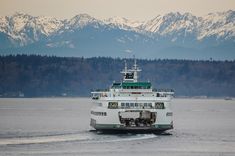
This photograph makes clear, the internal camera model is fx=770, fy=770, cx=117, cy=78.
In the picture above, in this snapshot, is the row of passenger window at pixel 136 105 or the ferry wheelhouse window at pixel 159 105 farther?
the ferry wheelhouse window at pixel 159 105

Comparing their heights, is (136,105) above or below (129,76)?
below

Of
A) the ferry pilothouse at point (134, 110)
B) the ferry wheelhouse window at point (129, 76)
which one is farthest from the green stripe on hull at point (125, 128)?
the ferry wheelhouse window at point (129, 76)

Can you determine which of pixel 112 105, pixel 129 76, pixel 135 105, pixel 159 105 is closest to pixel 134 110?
pixel 135 105

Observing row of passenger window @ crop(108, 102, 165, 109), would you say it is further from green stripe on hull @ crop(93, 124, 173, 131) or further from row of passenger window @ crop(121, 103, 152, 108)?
green stripe on hull @ crop(93, 124, 173, 131)

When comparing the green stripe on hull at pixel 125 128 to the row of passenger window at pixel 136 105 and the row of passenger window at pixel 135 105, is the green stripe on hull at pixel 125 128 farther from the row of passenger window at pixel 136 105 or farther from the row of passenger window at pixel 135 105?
the row of passenger window at pixel 135 105

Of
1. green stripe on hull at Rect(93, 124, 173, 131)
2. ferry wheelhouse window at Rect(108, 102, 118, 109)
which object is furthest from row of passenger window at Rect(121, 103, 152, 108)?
green stripe on hull at Rect(93, 124, 173, 131)

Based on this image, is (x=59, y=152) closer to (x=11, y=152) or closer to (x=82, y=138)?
(x=11, y=152)

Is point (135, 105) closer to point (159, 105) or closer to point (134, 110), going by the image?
point (134, 110)

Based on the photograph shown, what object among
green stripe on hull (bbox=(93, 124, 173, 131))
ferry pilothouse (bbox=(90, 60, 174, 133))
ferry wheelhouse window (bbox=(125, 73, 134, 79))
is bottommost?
green stripe on hull (bbox=(93, 124, 173, 131))

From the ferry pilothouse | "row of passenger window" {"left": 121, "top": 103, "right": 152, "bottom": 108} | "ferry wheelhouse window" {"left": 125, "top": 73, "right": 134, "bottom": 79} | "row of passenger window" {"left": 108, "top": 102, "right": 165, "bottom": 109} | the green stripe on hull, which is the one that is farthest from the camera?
"ferry wheelhouse window" {"left": 125, "top": 73, "right": 134, "bottom": 79}

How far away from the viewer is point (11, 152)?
92188 millimetres

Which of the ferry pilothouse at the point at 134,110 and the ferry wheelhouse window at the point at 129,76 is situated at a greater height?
the ferry wheelhouse window at the point at 129,76

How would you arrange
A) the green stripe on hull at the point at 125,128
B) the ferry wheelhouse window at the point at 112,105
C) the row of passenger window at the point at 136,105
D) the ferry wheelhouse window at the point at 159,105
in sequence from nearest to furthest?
the green stripe on hull at the point at 125,128 → the ferry wheelhouse window at the point at 112,105 → the row of passenger window at the point at 136,105 → the ferry wheelhouse window at the point at 159,105

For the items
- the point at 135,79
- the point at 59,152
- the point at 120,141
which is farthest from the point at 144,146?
the point at 135,79
